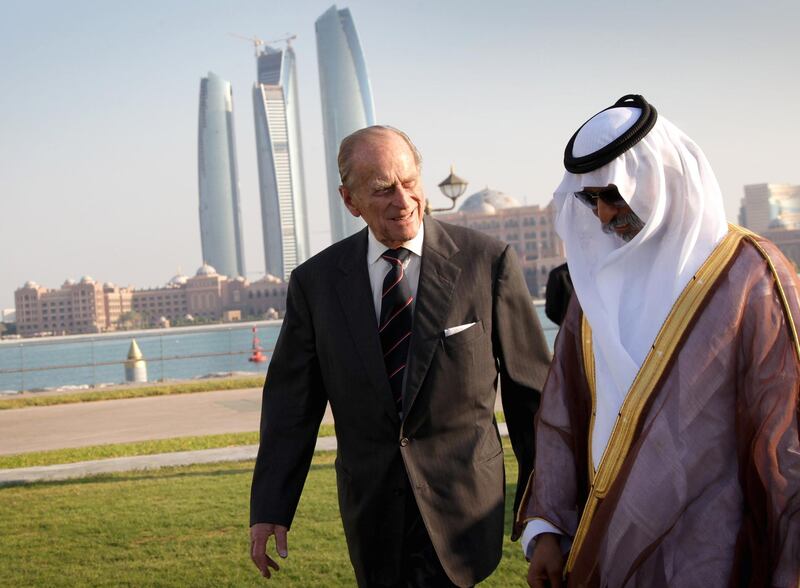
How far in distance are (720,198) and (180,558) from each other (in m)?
3.96

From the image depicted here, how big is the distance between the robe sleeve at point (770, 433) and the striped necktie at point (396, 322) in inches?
42.6

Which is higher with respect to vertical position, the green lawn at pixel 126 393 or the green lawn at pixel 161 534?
the green lawn at pixel 126 393

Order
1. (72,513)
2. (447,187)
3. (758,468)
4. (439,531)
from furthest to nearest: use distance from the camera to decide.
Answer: (447,187)
(72,513)
(439,531)
(758,468)

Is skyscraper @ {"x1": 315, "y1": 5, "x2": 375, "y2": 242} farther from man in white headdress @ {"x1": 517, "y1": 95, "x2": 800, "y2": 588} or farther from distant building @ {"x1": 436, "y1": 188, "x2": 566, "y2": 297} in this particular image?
man in white headdress @ {"x1": 517, "y1": 95, "x2": 800, "y2": 588}

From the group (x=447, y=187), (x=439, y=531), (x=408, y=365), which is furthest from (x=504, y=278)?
(x=447, y=187)

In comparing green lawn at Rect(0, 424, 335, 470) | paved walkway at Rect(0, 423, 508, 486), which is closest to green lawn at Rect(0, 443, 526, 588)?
paved walkway at Rect(0, 423, 508, 486)

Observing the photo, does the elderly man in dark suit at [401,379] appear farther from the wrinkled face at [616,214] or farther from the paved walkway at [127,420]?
the paved walkway at [127,420]

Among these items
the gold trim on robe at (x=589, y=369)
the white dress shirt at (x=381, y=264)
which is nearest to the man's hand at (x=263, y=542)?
→ the white dress shirt at (x=381, y=264)

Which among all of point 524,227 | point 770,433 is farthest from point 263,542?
point 524,227

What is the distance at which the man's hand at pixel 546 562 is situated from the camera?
2.03 meters

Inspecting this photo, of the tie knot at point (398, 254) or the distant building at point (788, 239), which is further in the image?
the distant building at point (788, 239)

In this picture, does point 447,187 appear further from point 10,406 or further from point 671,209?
point 671,209

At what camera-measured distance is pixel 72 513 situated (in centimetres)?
642

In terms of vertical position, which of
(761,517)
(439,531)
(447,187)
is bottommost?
(439,531)
